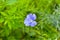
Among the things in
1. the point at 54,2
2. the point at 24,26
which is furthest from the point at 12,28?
the point at 54,2

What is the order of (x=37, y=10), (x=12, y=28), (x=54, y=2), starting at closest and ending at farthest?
(x=12, y=28) < (x=37, y=10) < (x=54, y=2)

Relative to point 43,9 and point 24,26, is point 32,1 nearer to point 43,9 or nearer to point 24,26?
point 43,9

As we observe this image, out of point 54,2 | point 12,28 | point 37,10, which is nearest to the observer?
point 12,28
